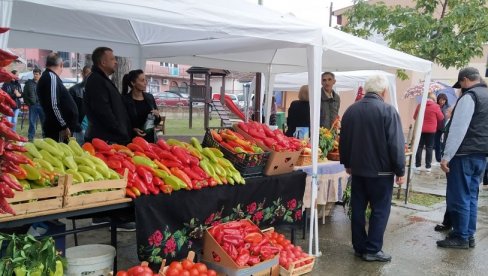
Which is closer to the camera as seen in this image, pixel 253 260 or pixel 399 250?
pixel 253 260

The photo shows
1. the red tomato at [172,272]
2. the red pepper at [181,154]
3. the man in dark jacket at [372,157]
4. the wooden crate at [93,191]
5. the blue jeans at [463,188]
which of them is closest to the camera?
the wooden crate at [93,191]

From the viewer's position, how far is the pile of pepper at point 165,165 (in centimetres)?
322

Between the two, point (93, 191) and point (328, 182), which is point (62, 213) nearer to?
point (93, 191)

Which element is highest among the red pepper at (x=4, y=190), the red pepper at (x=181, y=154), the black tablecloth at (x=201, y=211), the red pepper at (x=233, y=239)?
the red pepper at (x=4, y=190)

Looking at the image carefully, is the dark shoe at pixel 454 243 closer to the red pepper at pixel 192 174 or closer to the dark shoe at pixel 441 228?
the dark shoe at pixel 441 228

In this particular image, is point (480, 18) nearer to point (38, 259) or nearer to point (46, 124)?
point (46, 124)

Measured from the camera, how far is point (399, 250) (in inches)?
188

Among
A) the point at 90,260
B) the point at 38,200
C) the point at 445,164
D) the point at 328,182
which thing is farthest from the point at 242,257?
the point at 445,164

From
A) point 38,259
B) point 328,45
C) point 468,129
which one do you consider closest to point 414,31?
point 468,129

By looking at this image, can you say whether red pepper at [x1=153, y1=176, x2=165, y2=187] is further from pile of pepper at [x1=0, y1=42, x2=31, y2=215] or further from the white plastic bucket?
pile of pepper at [x1=0, y1=42, x2=31, y2=215]

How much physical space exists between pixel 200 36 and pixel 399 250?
3.71m

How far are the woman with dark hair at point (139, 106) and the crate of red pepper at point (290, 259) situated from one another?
1.90m

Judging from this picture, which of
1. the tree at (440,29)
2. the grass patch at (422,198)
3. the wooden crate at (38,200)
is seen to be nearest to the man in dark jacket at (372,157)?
the wooden crate at (38,200)

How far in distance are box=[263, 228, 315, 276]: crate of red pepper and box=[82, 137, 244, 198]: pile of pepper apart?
2.39ft
